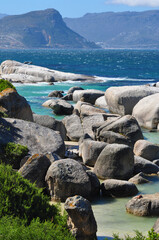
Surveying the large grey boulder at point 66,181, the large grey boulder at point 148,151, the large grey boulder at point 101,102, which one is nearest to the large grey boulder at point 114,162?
the large grey boulder at point 66,181

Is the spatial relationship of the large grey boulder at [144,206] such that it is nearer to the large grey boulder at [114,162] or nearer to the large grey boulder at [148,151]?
the large grey boulder at [114,162]

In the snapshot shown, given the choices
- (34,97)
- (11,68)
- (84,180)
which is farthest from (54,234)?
(11,68)

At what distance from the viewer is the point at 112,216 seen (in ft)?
41.6

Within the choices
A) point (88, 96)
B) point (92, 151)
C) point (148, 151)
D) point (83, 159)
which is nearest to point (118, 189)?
point (92, 151)

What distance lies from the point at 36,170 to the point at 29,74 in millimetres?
43744

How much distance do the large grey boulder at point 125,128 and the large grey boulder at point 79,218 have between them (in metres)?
10.4

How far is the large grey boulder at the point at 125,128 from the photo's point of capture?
2047 centimetres

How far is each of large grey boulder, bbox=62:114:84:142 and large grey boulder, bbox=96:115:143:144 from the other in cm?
215

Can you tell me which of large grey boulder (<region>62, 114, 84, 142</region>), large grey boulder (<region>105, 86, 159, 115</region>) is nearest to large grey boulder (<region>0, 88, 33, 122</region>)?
large grey boulder (<region>62, 114, 84, 142</region>)

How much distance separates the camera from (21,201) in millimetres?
9289

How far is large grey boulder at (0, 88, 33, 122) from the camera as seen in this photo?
19.9 metres

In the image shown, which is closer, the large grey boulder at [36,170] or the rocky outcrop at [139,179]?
the large grey boulder at [36,170]

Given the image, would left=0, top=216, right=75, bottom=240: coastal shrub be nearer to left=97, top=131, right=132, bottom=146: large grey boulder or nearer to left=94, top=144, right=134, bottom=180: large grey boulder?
left=94, top=144, right=134, bottom=180: large grey boulder

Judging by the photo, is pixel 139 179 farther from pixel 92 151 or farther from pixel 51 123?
pixel 51 123
